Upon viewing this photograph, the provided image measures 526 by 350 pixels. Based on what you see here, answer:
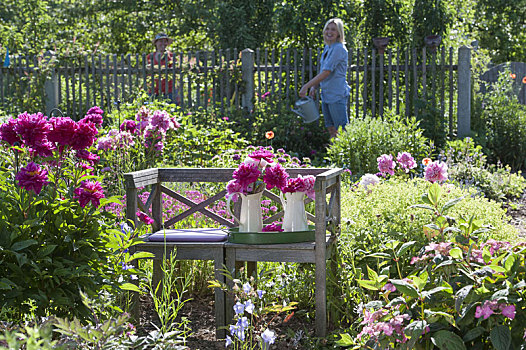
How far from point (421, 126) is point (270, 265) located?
18.9 feet

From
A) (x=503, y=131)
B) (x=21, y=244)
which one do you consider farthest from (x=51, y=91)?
(x=21, y=244)

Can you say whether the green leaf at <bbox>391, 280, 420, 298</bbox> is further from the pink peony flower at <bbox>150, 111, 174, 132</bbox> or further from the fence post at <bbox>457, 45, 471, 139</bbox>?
the fence post at <bbox>457, 45, 471, 139</bbox>

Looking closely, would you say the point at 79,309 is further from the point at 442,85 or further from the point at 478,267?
the point at 442,85

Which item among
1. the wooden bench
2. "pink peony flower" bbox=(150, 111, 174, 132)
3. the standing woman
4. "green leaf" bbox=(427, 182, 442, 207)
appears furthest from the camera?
the standing woman

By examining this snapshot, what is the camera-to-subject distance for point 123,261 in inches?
122

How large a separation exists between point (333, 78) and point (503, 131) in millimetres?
3106

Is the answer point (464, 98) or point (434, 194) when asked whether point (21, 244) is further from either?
point (464, 98)

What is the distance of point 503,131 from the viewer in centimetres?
953

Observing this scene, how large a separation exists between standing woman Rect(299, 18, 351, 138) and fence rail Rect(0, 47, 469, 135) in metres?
1.42

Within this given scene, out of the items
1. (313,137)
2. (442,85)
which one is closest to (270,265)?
(313,137)

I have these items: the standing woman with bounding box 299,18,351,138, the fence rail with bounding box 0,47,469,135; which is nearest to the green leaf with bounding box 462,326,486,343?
the standing woman with bounding box 299,18,351,138

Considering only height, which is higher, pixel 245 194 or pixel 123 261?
pixel 245 194

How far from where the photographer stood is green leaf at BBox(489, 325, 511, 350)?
83.9 inches

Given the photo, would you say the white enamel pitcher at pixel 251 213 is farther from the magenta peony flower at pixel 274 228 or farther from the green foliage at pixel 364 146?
the green foliage at pixel 364 146
